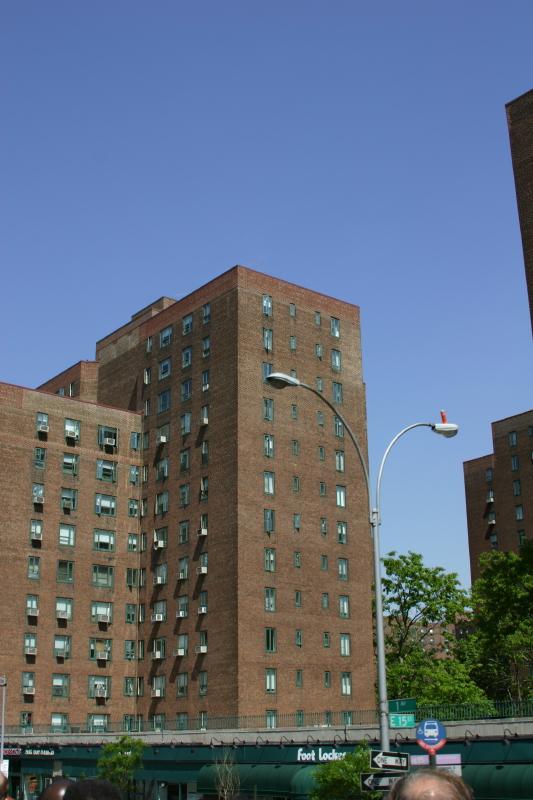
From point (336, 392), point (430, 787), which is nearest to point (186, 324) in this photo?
point (336, 392)

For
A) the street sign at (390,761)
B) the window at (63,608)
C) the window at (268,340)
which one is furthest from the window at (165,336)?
the street sign at (390,761)

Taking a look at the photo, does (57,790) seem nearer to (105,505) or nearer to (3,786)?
(3,786)

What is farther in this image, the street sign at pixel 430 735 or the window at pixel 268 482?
the window at pixel 268 482

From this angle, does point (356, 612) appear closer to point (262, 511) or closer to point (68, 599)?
point (262, 511)

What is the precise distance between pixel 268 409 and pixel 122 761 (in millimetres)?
28493

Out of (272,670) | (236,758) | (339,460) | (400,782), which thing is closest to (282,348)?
(339,460)

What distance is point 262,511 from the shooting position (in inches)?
2830

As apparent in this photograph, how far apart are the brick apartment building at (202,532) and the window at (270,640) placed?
0.09m

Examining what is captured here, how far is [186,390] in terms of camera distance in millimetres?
78812

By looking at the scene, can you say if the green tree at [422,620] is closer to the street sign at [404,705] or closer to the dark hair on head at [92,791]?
the street sign at [404,705]

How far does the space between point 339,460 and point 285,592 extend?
11832 mm

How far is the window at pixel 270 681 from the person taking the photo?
6812cm

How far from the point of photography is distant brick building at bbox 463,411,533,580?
371ft

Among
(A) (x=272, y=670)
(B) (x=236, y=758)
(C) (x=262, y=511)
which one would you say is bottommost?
(B) (x=236, y=758)
